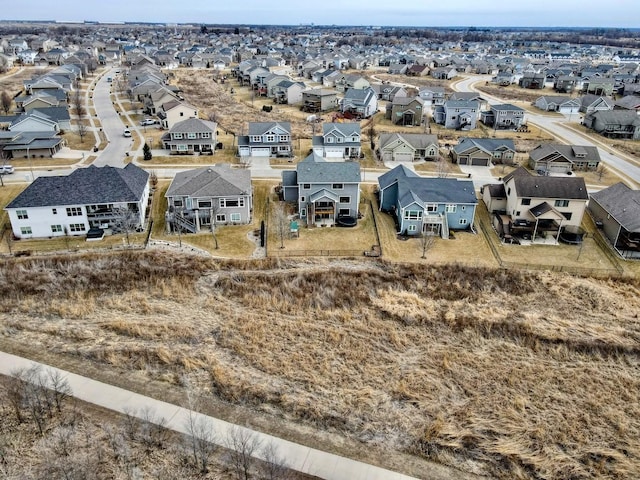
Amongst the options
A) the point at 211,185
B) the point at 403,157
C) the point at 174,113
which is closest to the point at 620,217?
the point at 403,157

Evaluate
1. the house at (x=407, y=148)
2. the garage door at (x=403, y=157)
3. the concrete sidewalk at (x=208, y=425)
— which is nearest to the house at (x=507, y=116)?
the house at (x=407, y=148)

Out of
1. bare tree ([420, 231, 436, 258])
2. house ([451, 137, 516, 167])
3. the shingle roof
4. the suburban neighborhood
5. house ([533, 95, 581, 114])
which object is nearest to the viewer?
the suburban neighborhood

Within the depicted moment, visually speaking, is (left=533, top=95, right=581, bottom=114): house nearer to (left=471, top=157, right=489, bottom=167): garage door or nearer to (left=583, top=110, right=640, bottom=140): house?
(left=583, top=110, right=640, bottom=140): house

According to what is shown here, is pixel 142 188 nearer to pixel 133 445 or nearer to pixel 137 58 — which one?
pixel 133 445

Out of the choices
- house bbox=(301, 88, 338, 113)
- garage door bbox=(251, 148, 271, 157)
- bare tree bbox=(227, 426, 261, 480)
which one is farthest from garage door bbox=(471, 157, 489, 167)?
bare tree bbox=(227, 426, 261, 480)

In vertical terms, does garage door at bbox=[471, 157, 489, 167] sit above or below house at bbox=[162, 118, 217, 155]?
below

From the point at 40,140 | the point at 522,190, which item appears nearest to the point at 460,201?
the point at 522,190

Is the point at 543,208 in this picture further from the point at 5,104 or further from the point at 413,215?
the point at 5,104
